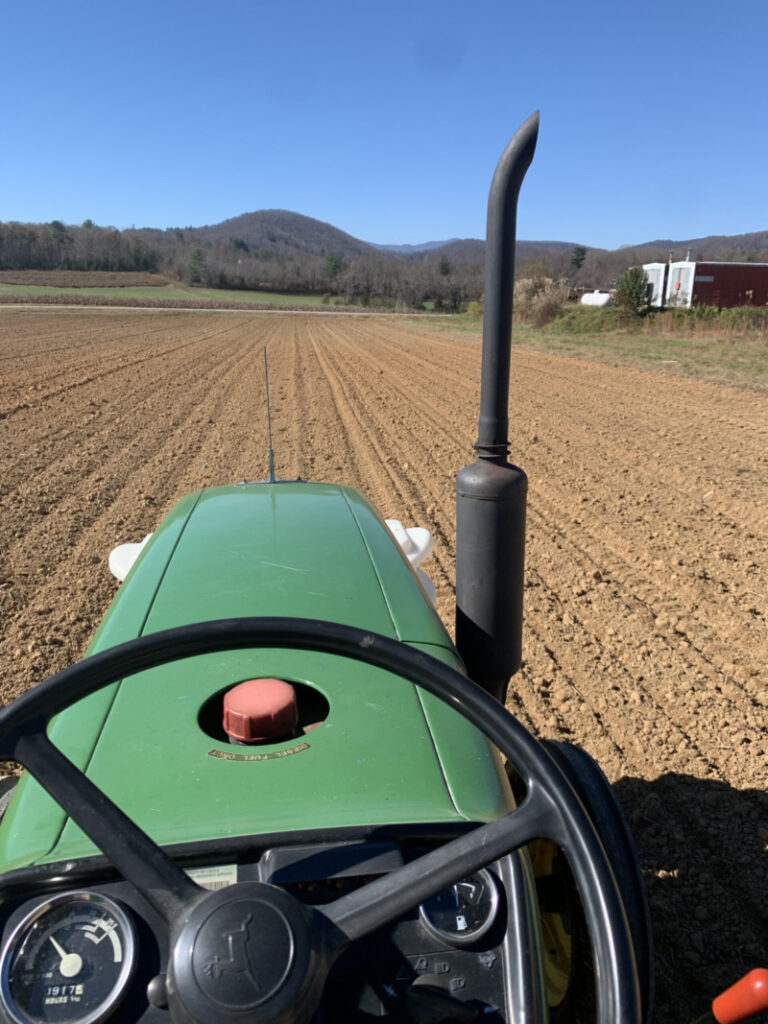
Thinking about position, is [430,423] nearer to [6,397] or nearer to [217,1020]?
[6,397]

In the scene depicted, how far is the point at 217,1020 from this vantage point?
0.72m

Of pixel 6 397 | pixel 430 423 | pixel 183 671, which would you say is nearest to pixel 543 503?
pixel 430 423

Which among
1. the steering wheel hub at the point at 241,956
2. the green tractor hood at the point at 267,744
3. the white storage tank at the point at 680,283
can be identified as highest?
the white storage tank at the point at 680,283

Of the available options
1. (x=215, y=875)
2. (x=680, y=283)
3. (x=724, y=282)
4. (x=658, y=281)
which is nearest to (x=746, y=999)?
(x=215, y=875)

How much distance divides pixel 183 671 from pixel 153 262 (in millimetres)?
→ 126476

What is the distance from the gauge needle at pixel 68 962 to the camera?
97cm

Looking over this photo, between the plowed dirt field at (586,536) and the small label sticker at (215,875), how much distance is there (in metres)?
1.67

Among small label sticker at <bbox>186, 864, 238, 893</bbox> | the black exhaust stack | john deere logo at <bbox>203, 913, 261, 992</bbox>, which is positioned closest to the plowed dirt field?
the black exhaust stack

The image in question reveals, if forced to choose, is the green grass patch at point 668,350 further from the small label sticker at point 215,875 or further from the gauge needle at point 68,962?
the gauge needle at point 68,962

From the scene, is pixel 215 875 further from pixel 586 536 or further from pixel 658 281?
pixel 658 281

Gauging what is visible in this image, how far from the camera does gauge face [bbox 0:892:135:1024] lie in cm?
94

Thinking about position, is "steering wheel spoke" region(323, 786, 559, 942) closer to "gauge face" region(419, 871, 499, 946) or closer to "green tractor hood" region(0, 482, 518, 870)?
"gauge face" region(419, 871, 499, 946)

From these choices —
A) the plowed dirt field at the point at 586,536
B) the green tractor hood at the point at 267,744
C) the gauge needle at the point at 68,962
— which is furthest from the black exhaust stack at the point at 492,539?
the gauge needle at the point at 68,962

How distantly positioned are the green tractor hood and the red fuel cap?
0.11 feet
